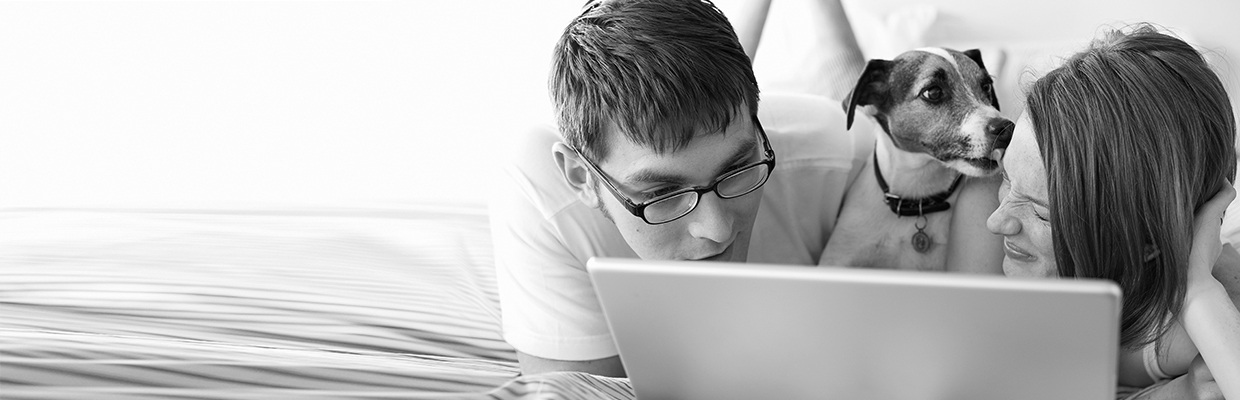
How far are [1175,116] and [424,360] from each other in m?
1.29

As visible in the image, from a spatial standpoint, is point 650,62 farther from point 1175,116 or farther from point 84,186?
point 84,186

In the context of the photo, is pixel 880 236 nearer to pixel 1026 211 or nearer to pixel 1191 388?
pixel 1026 211

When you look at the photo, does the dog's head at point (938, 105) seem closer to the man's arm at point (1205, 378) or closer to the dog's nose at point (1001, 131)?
the dog's nose at point (1001, 131)

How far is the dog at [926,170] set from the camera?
5.15ft

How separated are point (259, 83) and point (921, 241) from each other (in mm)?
2531

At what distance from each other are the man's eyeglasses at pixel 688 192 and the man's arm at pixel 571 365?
0.39 metres

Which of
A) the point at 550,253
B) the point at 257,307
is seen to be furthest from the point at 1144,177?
the point at 257,307

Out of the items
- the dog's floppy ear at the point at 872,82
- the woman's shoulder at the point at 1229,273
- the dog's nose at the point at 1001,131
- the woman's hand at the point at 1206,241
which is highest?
the dog's floppy ear at the point at 872,82

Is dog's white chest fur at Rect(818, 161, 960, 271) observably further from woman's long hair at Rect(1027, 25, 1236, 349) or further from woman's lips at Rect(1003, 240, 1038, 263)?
woman's long hair at Rect(1027, 25, 1236, 349)

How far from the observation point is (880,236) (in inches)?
68.0

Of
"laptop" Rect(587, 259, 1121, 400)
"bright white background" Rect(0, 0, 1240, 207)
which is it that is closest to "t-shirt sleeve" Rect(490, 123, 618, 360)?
"laptop" Rect(587, 259, 1121, 400)

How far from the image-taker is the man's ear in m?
1.38

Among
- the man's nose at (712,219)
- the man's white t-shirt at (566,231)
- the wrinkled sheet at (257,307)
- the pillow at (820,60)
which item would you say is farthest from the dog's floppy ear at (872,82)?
the wrinkled sheet at (257,307)

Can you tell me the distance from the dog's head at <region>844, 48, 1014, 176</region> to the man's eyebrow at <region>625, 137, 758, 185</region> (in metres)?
0.40
